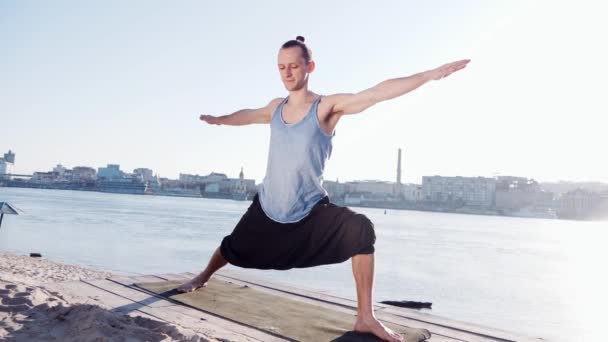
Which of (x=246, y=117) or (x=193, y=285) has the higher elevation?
(x=246, y=117)

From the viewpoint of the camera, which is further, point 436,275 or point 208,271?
point 436,275

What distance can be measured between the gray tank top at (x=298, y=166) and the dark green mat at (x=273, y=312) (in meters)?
0.61

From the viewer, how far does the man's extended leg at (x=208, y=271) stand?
370 cm

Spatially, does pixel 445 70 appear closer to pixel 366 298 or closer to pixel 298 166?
pixel 298 166

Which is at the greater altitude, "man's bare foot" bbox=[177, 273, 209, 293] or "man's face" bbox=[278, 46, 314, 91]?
"man's face" bbox=[278, 46, 314, 91]

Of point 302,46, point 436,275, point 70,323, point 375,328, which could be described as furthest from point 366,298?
point 436,275

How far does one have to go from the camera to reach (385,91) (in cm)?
273

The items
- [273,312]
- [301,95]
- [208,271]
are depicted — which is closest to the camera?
[301,95]

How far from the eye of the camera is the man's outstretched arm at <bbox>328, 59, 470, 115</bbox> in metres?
2.58

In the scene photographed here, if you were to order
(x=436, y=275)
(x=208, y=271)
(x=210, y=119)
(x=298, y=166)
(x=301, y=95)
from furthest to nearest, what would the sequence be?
(x=436, y=275)
(x=208, y=271)
(x=210, y=119)
(x=301, y=95)
(x=298, y=166)

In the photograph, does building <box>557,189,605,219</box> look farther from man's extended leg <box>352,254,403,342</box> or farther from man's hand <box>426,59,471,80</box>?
man's hand <box>426,59,471,80</box>

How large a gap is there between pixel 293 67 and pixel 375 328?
1491 millimetres

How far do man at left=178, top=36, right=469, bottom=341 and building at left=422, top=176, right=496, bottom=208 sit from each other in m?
118

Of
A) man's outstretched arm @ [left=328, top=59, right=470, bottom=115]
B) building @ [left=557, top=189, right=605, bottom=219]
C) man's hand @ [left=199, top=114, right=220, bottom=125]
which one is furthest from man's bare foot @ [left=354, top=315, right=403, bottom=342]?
building @ [left=557, top=189, right=605, bottom=219]
